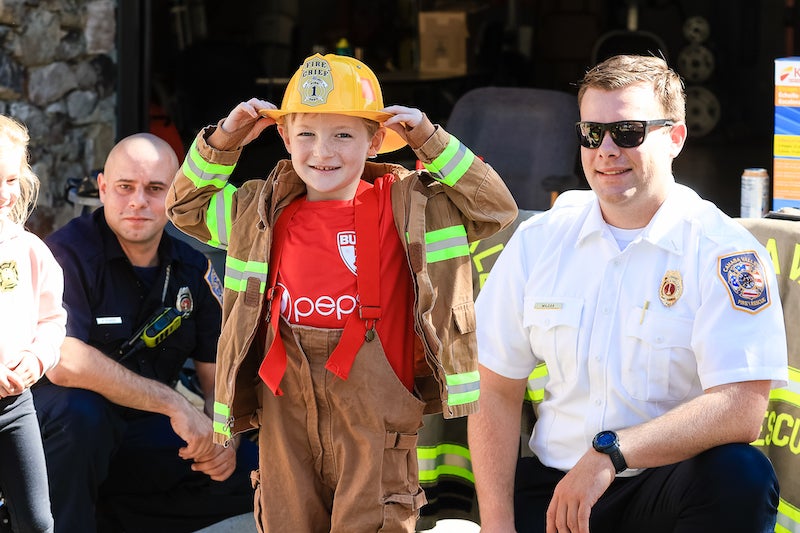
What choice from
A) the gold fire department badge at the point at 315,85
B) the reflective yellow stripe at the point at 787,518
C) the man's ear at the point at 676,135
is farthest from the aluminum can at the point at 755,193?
the gold fire department badge at the point at 315,85

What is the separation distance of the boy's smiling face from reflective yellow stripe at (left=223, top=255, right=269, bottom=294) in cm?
24

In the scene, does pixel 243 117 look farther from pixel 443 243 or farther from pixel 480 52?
pixel 480 52

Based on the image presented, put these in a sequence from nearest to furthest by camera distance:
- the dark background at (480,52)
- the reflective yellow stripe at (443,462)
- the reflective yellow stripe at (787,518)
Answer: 1. the reflective yellow stripe at (787,518)
2. the reflective yellow stripe at (443,462)
3. the dark background at (480,52)

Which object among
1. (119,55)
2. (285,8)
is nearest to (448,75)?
(285,8)

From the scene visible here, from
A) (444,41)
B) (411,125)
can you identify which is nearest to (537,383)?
(411,125)

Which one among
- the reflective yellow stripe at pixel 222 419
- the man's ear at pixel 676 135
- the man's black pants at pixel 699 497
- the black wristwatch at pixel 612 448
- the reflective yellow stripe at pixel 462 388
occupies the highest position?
the man's ear at pixel 676 135

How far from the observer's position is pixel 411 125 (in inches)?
112

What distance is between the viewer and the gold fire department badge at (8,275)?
315 cm

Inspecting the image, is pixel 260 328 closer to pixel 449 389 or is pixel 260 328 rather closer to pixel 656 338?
pixel 449 389

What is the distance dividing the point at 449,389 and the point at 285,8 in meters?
7.85

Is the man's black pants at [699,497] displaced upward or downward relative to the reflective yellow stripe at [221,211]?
downward

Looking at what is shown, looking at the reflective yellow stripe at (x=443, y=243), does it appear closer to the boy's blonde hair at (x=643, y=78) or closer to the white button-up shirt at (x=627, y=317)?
the white button-up shirt at (x=627, y=317)

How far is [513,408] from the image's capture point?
10.2 ft

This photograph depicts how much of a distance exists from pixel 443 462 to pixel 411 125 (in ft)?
4.83
